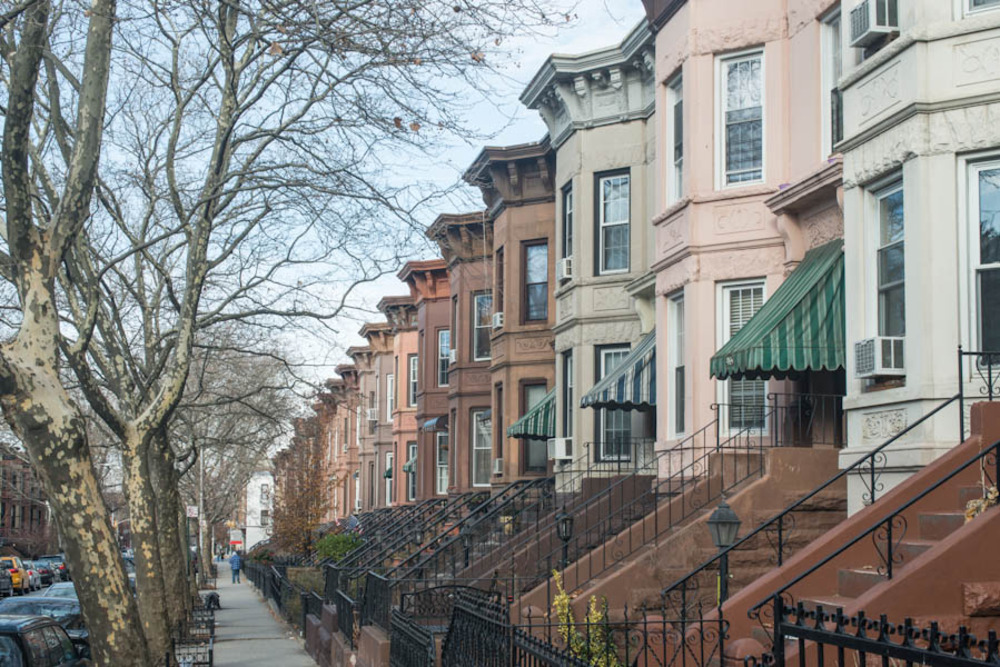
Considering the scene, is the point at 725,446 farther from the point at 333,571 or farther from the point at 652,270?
the point at 333,571

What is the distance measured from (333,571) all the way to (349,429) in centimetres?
3936

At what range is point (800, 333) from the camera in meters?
13.7

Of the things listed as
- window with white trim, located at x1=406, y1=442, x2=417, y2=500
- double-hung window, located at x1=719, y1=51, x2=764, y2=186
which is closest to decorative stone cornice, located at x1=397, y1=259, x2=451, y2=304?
window with white trim, located at x1=406, y1=442, x2=417, y2=500

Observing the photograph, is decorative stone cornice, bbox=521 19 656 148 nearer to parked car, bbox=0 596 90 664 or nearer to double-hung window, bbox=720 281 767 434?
double-hung window, bbox=720 281 767 434

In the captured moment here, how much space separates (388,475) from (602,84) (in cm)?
2756

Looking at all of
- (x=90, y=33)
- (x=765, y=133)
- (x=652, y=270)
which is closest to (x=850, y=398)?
(x=765, y=133)

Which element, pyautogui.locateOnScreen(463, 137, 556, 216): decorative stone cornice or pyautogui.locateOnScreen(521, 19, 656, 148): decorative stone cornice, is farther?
pyautogui.locateOnScreen(463, 137, 556, 216): decorative stone cornice

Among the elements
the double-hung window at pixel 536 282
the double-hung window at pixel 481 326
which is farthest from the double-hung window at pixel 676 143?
the double-hung window at pixel 481 326

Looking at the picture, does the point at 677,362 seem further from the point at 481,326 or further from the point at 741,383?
the point at 481,326

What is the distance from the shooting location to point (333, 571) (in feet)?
80.1

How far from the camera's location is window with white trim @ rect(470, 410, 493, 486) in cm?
3216

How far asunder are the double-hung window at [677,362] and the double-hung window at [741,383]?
1010 millimetres

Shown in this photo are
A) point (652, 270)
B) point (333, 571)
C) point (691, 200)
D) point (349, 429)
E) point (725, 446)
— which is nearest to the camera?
point (725, 446)

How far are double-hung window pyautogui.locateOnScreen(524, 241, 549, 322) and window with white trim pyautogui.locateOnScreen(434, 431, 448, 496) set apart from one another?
1318cm
